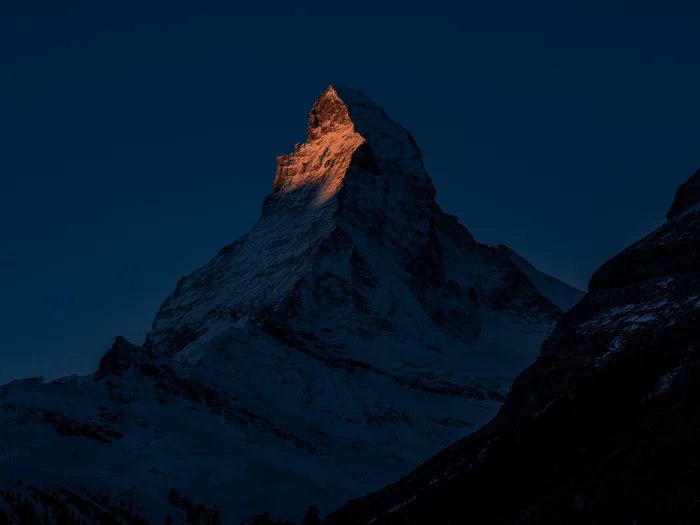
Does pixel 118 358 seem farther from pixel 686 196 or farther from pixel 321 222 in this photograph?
pixel 321 222

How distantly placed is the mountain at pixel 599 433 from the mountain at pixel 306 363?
19.9m

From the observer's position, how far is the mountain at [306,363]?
214 feet

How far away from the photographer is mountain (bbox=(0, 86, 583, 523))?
65250 millimetres

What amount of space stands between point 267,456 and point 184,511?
833 inches

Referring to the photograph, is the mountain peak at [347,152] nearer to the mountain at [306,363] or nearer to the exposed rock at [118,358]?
the mountain at [306,363]

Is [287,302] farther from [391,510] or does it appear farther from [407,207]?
[391,510]

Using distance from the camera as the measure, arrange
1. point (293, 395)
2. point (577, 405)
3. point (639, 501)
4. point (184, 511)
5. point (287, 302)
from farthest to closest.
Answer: point (287, 302) → point (293, 395) → point (184, 511) → point (577, 405) → point (639, 501)

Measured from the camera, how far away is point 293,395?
358 ft

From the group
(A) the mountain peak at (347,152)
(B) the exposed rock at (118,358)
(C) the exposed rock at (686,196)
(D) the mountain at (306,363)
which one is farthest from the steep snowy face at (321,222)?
(C) the exposed rock at (686,196)

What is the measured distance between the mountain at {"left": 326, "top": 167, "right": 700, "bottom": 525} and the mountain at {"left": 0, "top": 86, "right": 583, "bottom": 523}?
1987 cm

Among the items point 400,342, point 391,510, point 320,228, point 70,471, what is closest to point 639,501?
point 391,510

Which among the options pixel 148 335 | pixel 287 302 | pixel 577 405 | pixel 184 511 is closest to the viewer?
pixel 577 405

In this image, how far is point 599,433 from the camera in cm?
3400

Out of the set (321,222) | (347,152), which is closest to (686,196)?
(321,222)
